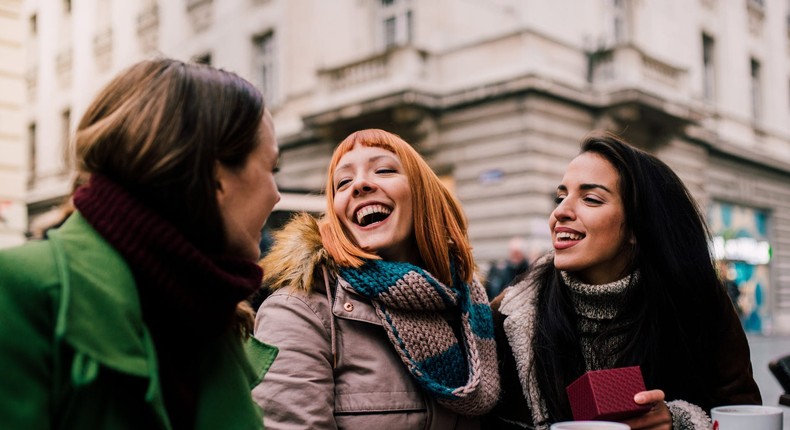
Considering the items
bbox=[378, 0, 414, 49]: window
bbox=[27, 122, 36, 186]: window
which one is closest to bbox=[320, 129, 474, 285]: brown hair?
bbox=[378, 0, 414, 49]: window

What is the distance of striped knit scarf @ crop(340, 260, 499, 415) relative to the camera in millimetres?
2074

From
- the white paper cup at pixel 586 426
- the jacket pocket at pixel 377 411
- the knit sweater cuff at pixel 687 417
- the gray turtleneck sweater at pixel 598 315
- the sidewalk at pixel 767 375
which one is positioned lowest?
the sidewalk at pixel 767 375

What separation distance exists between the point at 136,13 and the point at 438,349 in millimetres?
21312

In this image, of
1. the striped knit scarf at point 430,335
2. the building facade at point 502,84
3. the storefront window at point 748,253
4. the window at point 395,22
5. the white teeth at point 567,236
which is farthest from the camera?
the storefront window at point 748,253

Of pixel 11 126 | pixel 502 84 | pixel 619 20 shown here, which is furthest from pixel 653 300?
pixel 619 20

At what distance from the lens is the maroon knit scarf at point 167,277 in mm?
1137

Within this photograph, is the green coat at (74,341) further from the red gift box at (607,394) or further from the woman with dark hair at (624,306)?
→ the woman with dark hair at (624,306)

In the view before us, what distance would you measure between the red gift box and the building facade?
37.4 feet

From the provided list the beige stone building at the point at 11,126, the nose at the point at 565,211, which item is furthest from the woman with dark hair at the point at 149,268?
the beige stone building at the point at 11,126

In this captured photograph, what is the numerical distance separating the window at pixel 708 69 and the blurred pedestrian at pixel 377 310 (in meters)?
18.5

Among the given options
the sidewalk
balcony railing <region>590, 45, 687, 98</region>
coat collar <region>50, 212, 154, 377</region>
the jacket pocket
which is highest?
balcony railing <region>590, 45, 687, 98</region>

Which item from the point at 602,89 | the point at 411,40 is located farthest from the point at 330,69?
the point at 602,89

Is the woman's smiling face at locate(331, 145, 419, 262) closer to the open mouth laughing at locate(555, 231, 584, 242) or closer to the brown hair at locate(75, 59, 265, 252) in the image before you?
the open mouth laughing at locate(555, 231, 584, 242)

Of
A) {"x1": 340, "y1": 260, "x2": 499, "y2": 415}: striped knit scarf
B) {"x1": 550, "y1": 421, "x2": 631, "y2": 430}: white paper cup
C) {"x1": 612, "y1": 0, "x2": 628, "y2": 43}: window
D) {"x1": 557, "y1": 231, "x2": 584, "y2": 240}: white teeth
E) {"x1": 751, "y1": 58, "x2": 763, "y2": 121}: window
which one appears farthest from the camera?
{"x1": 751, "y1": 58, "x2": 763, "y2": 121}: window
